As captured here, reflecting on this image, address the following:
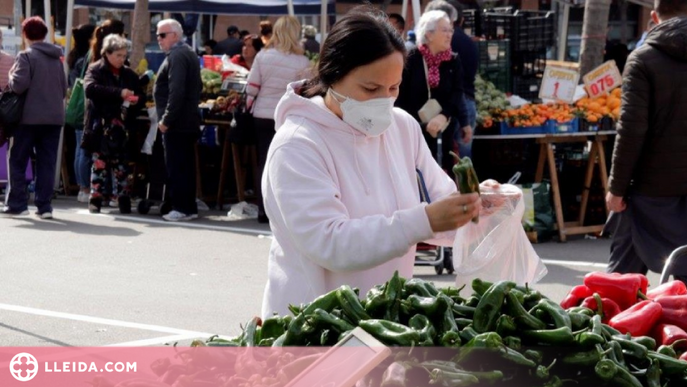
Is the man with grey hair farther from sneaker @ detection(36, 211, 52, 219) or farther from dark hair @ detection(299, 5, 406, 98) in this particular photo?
dark hair @ detection(299, 5, 406, 98)

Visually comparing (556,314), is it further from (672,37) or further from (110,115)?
(110,115)

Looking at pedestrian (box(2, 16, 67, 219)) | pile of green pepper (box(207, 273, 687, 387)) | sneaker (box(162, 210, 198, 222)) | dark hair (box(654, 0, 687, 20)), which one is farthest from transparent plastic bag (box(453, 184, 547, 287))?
pedestrian (box(2, 16, 67, 219))

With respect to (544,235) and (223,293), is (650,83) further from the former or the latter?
(544,235)

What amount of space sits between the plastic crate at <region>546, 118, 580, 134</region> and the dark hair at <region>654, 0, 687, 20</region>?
4.40 m

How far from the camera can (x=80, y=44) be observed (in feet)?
48.9

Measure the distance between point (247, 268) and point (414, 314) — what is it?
7.17m

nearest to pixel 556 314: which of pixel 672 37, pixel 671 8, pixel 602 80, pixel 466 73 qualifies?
pixel 672 37

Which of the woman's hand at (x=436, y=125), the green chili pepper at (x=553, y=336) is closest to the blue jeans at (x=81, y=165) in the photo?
the woman's hand at (x=436, y=125)

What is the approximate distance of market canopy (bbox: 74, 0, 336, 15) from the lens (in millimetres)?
20594

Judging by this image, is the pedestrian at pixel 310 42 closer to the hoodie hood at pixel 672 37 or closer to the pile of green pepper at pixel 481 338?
the hoodie hood at pixel 672 37

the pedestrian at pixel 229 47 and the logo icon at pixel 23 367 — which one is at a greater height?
the logo icon at pixel 23 367

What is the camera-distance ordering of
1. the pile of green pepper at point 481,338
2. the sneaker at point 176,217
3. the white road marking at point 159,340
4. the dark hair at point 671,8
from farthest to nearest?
the sneaker at point 176,217
the white road marking at point 159,340
the dark hair at point 671,8
the pile of green pepper at point 481,338

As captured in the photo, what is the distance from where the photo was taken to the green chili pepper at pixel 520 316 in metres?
2.80

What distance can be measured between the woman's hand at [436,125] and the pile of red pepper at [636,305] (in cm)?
625
